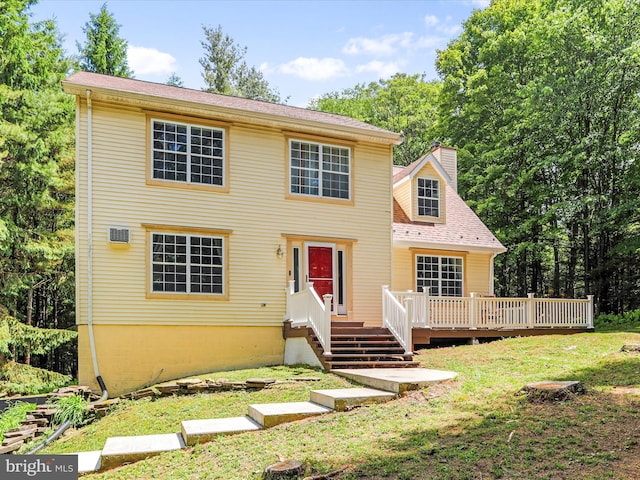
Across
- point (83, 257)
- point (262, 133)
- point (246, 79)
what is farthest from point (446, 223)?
point (246, 79)

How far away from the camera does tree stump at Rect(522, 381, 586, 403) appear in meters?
6.06

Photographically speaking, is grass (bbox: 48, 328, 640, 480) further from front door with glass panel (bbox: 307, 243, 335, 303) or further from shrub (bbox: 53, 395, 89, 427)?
front door with glass panel (bbox: 307, 243, 335, 303)

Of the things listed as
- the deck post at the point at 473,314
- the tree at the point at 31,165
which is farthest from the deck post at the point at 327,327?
the tree at the point at 31,165

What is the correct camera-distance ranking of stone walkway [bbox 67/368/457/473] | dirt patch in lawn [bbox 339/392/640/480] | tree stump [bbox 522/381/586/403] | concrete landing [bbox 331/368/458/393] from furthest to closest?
concrete landing [bbox 331/368/458/393] → tree stump [bbox 522/381/586/403] → stone walkway [bbox 67/368/457/473] → dirt patch in lawn [bbox 339/392/640/480]

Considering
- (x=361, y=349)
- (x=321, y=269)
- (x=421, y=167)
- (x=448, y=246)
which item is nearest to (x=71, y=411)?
(x=361, y=349)

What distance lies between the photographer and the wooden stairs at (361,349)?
413 inches

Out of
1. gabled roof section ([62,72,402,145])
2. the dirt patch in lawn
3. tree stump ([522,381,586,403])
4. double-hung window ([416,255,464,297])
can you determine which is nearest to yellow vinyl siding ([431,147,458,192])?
double-hung window ([416,255,464,297])

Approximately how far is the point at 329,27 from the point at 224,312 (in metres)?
12.0

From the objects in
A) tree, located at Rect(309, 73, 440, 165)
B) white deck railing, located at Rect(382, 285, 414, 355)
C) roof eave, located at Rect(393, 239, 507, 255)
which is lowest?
white deck railing, located at Rect(382, 285, 414, 355)

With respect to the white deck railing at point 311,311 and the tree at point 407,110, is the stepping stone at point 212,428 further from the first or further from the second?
the tree at point 407,110

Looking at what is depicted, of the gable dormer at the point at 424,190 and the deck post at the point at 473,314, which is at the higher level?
the gable dormer at the point at 424,190

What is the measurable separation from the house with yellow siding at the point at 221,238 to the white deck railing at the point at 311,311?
30 millimetres

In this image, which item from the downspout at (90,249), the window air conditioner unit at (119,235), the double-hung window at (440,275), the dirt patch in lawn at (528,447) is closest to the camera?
the dirt patch in lawn at (528,447)

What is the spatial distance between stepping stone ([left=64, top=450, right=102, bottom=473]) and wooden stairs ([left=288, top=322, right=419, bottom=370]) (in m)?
5.00
